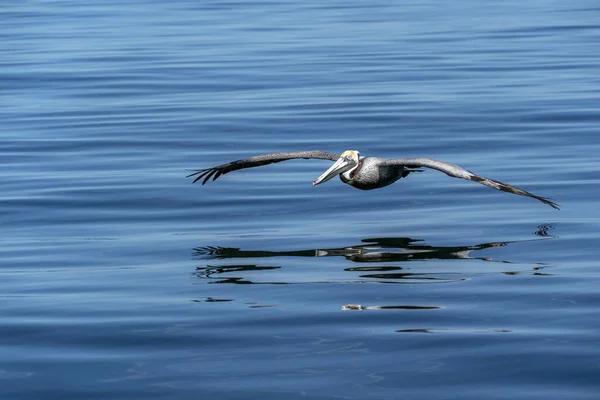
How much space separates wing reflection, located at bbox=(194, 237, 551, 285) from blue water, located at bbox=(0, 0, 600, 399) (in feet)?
0.14

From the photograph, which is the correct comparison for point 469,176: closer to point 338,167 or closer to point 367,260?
point 367,260

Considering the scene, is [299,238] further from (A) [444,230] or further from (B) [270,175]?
(B) [270,175]

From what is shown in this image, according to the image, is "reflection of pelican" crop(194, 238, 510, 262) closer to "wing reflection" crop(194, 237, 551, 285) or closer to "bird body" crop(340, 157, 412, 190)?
"wing reflection" crop(194, 237, 551, 285)

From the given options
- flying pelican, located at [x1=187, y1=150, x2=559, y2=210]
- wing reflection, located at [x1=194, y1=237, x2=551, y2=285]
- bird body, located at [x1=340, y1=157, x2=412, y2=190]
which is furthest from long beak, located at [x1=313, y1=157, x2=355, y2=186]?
wing reflection, located at [x1=194, y1=237, x2=551, y2=285]

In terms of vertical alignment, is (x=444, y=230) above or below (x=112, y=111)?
below

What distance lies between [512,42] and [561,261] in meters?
22.0

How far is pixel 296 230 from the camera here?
47.0ft

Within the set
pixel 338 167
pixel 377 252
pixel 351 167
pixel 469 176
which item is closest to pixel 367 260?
pixel 377 252

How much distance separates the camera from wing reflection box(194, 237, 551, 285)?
11836 millimetres

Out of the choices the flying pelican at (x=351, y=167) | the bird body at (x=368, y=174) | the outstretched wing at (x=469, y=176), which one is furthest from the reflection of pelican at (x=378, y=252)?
the bird body at (x=368, y=174)

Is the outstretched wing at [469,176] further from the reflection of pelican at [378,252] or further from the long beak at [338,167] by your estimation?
the long beak at [338,167]

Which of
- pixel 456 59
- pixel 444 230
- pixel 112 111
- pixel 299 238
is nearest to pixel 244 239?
pixel 299 238

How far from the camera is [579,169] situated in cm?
1711

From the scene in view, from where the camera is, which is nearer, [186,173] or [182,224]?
[182,224]
